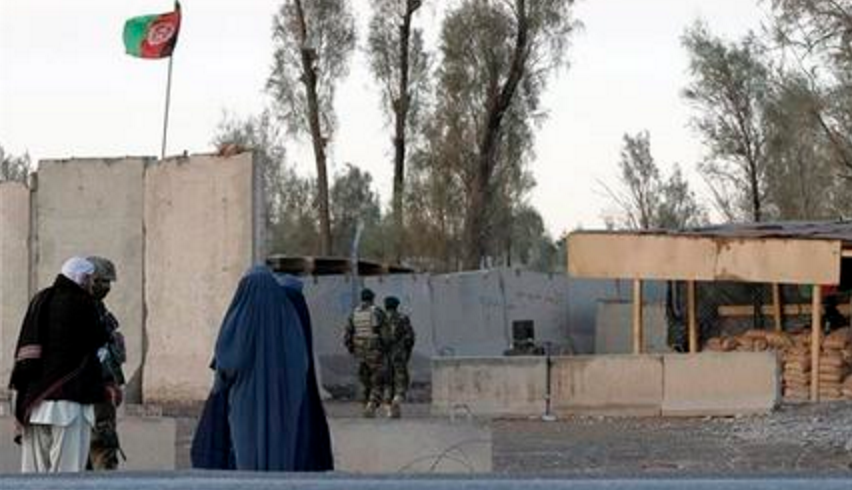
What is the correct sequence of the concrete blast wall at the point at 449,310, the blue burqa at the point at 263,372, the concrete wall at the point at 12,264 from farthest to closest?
the concrete blast wall at the point at 449,310
the concrete wall at the point at 12,264
the blue burqa at the point at 263,372

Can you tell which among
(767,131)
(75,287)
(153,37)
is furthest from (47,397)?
(767,131)

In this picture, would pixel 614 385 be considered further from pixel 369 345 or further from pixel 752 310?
pixel 752 310

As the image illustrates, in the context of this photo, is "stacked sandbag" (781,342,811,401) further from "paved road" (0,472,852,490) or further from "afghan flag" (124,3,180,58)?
"paved road" (0,472,852,490)

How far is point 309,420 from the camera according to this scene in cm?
771

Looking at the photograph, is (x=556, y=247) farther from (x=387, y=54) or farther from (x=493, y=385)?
(x=493, y=385)

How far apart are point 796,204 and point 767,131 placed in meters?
4.95

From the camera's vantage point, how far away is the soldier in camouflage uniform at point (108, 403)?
959cm

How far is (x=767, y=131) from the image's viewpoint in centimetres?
5359

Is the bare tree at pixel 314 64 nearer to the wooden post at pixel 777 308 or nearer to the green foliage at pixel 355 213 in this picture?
the green foliage at pixel 355 213

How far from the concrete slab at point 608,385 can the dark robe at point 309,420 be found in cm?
1379

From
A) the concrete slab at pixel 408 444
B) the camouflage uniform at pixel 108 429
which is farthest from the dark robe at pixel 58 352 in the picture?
the concrete slab at pixel 408 444

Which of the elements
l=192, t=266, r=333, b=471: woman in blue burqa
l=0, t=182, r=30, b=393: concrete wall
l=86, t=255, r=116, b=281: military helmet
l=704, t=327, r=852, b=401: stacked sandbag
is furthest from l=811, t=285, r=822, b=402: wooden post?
l=192, t=266, r=333, b=471: woman in blue burqa

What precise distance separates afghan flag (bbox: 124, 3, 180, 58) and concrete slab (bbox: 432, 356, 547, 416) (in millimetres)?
10484

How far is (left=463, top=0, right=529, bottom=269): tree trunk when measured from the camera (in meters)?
46.1
